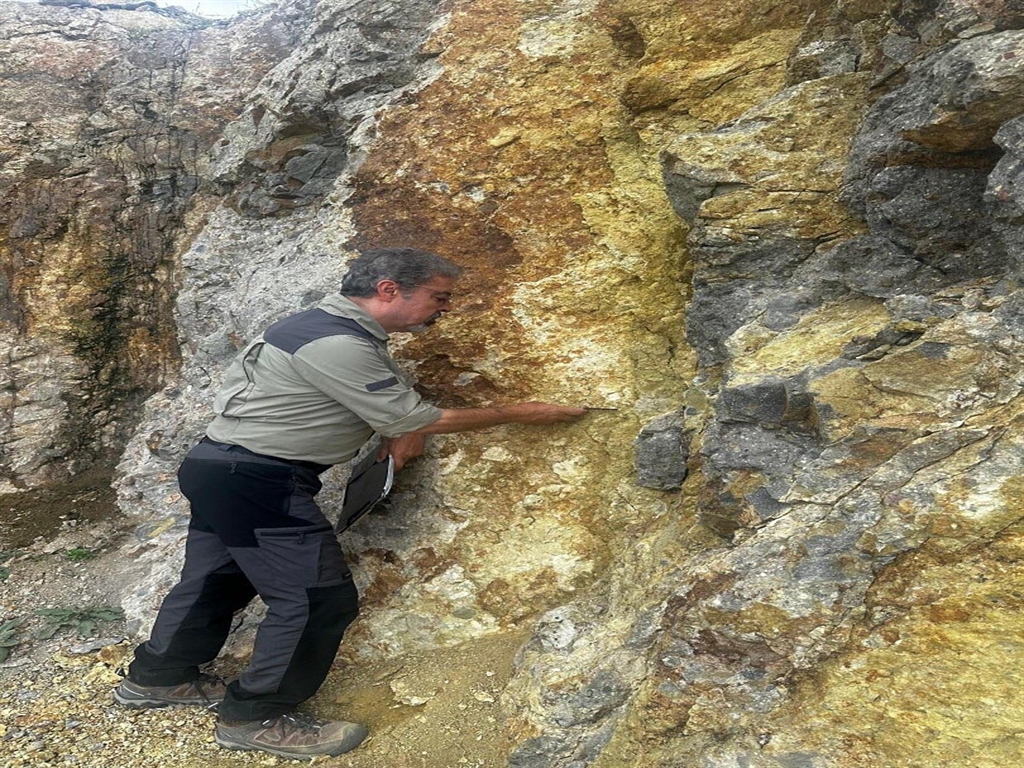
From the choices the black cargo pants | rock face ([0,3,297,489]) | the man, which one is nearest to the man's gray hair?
the man

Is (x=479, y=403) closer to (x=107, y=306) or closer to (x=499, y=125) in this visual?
(x=499, y=125)

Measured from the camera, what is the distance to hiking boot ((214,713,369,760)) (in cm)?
251

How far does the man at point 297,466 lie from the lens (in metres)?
2.52

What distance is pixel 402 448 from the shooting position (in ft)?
9.59

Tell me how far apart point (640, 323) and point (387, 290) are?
1050 millimetres

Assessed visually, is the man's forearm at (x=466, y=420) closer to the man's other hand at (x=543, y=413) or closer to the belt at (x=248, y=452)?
the man's other hand at (x=543, y=413)

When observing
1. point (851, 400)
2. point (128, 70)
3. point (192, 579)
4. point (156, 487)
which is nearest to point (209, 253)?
point (156, 487)

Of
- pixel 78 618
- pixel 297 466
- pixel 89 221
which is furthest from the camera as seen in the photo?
pixel 89 221

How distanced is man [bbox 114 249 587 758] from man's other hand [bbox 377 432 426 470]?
0.19m

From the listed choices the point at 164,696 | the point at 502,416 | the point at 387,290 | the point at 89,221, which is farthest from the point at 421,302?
the point at 89,221

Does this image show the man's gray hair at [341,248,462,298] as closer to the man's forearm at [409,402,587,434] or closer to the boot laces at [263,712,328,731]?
the man's forearm at [409,402,587,434]

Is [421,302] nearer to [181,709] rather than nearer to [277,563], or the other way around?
[277,563]

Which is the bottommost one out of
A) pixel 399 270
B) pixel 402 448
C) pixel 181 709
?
pixel 181 709

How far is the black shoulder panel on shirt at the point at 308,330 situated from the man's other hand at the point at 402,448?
1.58 ft
